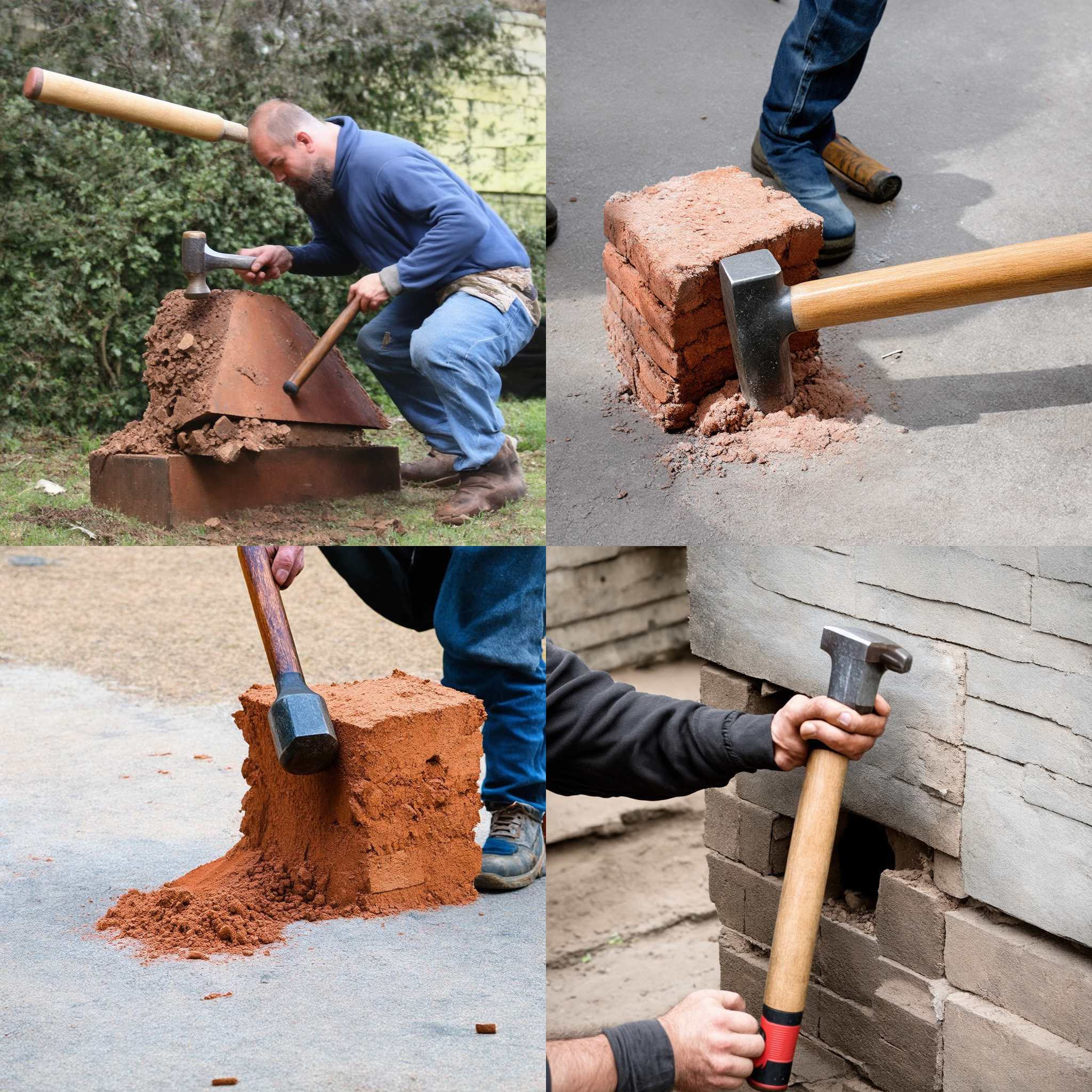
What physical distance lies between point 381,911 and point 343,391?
1289mm

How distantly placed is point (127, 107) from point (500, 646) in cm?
165

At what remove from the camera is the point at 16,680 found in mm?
4328

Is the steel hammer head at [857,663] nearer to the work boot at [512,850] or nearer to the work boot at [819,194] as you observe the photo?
the work boot at [512,850]

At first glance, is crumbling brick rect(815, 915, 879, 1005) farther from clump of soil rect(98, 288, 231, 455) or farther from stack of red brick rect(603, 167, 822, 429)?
clump of soil rect(98, 288, 231, 455)

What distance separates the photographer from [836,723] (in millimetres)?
1851

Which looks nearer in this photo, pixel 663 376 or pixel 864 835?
pixel 864 835

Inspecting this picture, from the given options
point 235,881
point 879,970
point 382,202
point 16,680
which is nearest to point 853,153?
point 382,202

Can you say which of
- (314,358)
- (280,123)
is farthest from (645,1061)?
(280,123)

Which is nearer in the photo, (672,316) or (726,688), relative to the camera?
(726,688)

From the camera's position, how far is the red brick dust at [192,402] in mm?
2818

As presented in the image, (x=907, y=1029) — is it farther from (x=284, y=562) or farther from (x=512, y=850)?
(x=284, y=562)

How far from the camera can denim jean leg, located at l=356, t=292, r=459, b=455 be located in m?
2.83

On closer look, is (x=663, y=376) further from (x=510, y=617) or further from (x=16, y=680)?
(x=16, y=680)

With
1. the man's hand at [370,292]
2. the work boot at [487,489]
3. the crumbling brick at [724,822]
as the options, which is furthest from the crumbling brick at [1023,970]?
the man's hand at [370,292]
